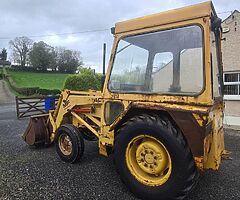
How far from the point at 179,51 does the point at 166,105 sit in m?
0.79

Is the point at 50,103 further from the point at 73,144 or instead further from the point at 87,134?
the point at 73,144

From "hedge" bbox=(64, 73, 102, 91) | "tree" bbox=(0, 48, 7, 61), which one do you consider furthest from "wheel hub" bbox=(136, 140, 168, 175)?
"tree" bbox=(0, 48, 7, 61)

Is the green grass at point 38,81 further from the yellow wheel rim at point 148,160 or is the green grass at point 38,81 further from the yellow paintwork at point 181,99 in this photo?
the yellow wheel rim at point 148,160

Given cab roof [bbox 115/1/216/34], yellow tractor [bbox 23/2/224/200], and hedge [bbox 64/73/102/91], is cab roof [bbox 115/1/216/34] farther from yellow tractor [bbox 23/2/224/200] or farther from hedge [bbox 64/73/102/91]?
hedge [bbox 64/73/102/91]

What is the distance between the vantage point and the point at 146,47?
152 inches

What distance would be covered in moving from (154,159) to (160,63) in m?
1.39

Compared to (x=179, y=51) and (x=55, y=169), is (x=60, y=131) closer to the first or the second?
(x=55, y=169)

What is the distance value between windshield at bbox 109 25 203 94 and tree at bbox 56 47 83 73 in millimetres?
59208

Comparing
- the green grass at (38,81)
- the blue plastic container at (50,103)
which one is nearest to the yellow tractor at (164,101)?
the blue plastic container at (50,103)

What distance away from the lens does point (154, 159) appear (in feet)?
11.4

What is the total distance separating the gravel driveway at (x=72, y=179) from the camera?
364 cm

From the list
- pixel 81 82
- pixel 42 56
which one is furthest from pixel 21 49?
pixel 81 82

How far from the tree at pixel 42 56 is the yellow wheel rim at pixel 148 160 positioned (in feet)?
193

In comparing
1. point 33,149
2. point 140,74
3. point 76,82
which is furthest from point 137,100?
point 76,82
